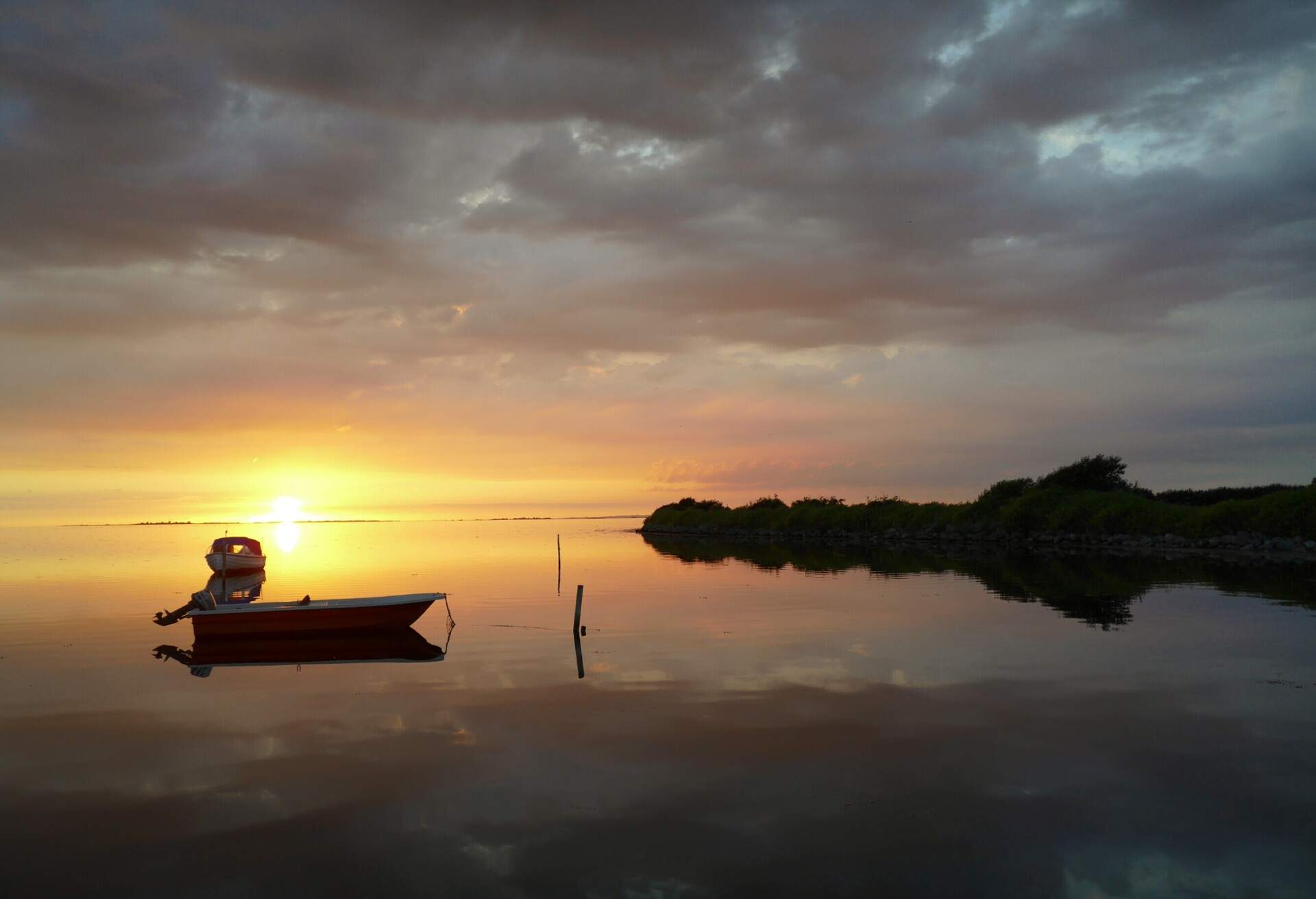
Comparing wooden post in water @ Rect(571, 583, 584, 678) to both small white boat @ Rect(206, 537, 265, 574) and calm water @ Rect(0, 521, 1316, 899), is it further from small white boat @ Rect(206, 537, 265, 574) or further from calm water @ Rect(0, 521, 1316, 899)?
small white boat @ Rect(206, 537, 265, 574)

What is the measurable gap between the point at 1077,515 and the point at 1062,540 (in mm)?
2624

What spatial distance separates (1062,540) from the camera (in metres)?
75.2

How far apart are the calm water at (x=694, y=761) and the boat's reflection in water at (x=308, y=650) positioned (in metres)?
0.57

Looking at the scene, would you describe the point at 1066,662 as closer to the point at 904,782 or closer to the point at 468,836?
the point at 904,782

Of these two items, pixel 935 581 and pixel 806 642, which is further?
pixel 935 581

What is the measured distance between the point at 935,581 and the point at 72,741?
125ft

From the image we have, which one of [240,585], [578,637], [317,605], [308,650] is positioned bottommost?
[308,650]

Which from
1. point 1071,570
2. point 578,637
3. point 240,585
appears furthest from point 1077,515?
point 240,585

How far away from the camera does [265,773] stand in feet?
43.9

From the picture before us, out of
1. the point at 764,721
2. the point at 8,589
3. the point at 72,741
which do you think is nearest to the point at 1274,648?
the point at 764,721

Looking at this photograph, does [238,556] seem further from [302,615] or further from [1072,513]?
[1072,513]

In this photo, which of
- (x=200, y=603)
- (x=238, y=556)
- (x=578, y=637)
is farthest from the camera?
(x=238, y=556)

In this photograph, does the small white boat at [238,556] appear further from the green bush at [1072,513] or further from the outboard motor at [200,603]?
the green bush at [1072,513]

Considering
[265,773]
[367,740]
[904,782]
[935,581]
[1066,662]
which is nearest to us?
[904,782]
